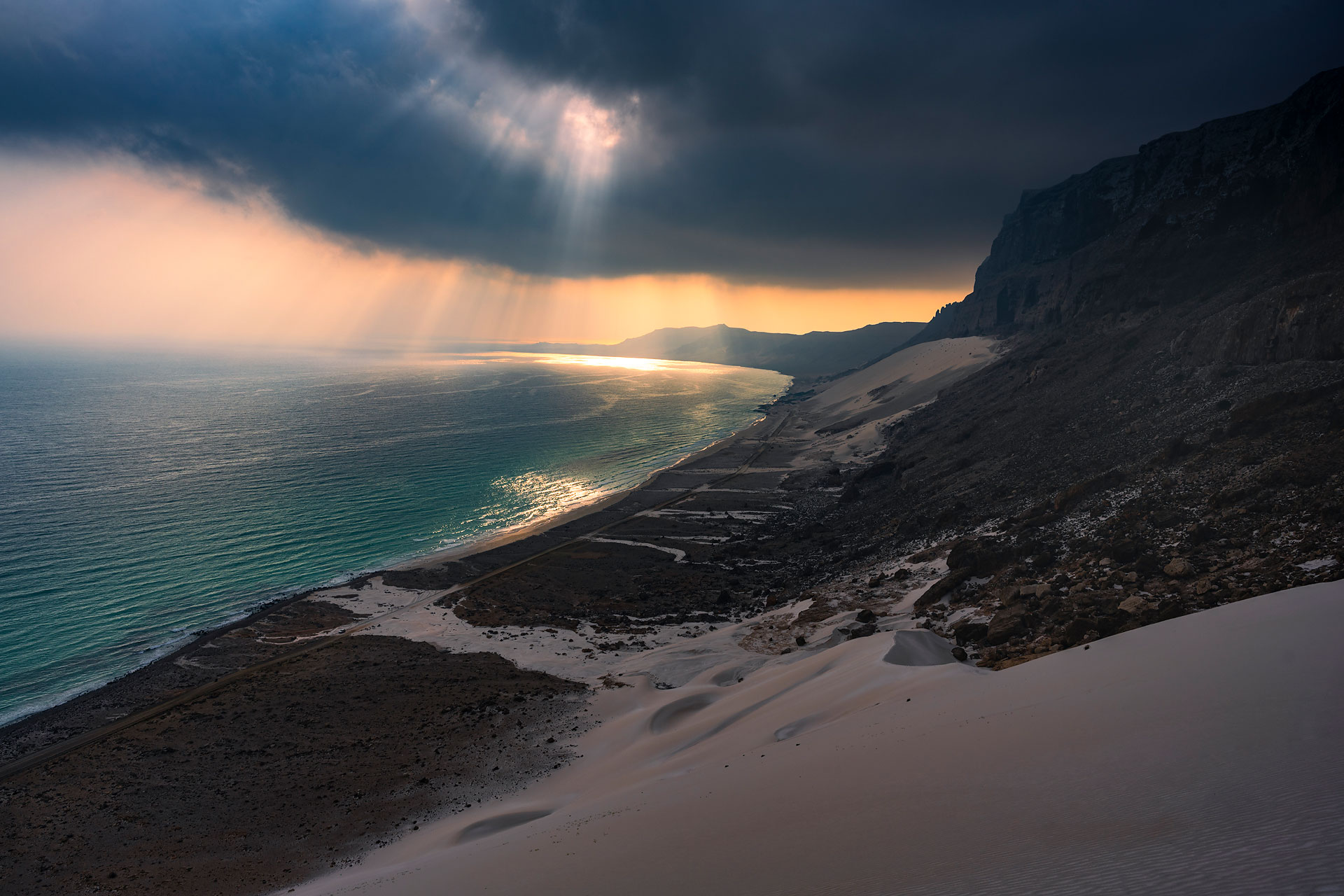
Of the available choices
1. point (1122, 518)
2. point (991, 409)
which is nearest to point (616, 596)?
point (1122, 518)

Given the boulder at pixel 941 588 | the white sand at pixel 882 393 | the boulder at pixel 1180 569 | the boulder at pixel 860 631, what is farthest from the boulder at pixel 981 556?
the white sand at pixel 882 393

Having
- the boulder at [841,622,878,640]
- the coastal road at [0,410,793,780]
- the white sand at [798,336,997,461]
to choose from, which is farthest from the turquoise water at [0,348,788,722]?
the boulder at [841,622,878,640]

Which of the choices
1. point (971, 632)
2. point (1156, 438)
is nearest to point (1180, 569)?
point (971, 632)

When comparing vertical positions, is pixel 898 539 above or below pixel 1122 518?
below

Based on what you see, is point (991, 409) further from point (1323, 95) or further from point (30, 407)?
point (30, 407)

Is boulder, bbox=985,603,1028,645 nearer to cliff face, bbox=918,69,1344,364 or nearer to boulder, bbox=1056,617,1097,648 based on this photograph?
→ boulder, bbox=1056,617,1097,648

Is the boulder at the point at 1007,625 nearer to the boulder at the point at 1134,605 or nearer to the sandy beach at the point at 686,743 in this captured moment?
the sandy beach at the point at 686,743

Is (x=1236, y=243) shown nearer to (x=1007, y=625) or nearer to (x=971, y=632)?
(x=971, y=632)
